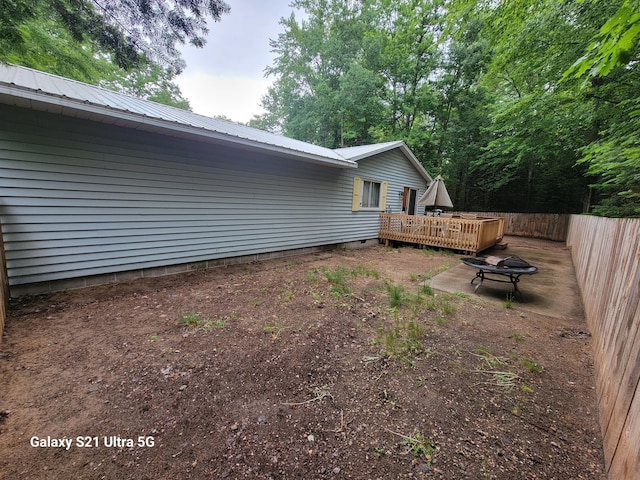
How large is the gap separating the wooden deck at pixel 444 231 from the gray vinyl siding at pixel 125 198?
4180mm

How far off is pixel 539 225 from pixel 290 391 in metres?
17.3

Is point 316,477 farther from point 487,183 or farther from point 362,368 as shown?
point 487,183

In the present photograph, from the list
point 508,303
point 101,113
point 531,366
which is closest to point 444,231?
point 508,303

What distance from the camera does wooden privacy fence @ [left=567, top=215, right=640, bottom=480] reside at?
1.28 meters

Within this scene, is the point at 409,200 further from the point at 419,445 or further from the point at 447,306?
the point at 419,445

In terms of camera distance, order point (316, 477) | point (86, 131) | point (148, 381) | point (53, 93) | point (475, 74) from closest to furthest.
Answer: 1. point (316, 477)
2. point (148, 381)
3. point (53, 93)
4. point (86, 131)
5. point (475, 74)

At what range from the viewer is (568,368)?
242 cm

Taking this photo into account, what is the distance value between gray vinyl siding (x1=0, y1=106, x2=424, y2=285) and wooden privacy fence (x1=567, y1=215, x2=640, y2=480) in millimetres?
5748

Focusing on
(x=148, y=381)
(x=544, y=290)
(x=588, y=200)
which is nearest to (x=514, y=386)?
(x=148, y=381)

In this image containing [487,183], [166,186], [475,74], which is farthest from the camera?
[487,183]

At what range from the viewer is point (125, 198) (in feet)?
13.9

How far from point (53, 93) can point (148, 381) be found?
3.50m

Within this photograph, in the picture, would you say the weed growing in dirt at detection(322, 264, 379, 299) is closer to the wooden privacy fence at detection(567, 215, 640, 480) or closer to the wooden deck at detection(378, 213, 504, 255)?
the wooden privacy fence at detection(567, 215, 640, 480)

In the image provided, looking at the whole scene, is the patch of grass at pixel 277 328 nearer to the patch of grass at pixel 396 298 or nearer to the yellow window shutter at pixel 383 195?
the patch of grass at pixel 396 298
